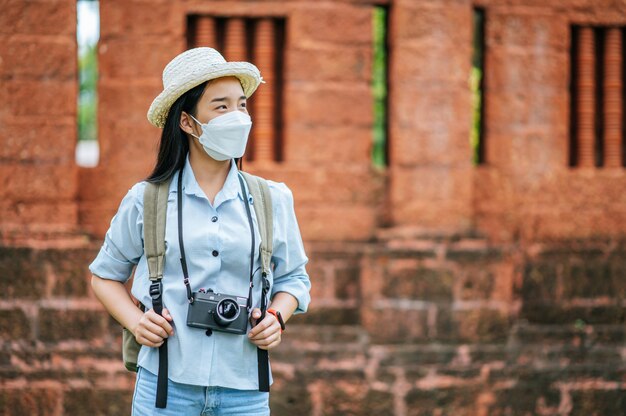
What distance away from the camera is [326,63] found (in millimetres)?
5961

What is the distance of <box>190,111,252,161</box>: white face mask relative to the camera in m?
2.88

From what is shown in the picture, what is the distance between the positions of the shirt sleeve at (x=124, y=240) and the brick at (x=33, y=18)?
3.27 metres

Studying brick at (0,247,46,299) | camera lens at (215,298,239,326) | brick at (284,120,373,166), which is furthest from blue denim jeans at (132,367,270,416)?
brick at (284,120,373,166)

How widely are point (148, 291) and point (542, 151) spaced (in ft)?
13.9

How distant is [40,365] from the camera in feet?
18.2

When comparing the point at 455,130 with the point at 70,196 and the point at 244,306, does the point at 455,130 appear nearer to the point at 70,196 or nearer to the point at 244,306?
the point at 70,196

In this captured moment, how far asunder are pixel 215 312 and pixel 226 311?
4 cm

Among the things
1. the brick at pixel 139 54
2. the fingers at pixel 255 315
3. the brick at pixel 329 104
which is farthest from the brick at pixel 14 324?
the fingers at pixel 255 315

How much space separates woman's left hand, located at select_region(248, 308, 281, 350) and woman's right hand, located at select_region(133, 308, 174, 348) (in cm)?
28

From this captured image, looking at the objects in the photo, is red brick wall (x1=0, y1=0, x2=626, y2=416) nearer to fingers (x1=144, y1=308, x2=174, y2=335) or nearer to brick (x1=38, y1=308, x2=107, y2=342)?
brick (x1=38, y1=308, x2=107, y2=342)

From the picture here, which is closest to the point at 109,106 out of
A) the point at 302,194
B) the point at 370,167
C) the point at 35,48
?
the point at 35,48

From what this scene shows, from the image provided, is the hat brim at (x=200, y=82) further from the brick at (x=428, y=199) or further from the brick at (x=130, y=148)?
the brick at (x=428, y=199)

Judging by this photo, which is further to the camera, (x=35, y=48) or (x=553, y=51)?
(x=553, y=51)

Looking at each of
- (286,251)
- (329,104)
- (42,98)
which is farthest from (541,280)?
(42,98)
